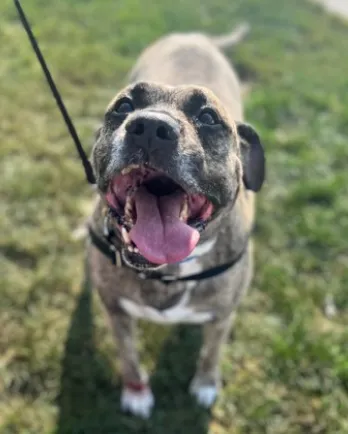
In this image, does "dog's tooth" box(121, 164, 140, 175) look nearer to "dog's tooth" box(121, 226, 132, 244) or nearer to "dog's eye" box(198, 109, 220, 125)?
"dog's tooth" box(121, 226, 132, 244)

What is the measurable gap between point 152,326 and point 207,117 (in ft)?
5.62

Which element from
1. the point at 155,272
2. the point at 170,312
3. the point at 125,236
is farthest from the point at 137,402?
the point at 125,236

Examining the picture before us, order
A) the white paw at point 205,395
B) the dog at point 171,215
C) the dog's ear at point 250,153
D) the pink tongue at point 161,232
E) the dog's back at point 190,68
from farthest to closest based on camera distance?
the dog's back at point 190,68 → the white paw at point 205,395 → the dog's ear at point 250,153 → the pink tongue at point 161,232 → the dog at point 171,215

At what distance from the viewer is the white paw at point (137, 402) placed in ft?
10.7

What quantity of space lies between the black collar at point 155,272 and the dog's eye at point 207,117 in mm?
687

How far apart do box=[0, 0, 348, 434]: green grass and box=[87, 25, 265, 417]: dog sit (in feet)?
0.74

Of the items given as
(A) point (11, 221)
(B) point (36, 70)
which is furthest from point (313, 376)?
(B) point (36, 70)

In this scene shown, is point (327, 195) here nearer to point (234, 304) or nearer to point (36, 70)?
point (234, 304)

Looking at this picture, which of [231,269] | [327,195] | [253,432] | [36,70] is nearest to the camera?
[231,269]

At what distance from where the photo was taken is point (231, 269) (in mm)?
2857

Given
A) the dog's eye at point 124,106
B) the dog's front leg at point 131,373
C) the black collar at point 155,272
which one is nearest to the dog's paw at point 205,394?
the dog's front leg at point 131,373

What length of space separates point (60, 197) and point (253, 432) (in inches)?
88.8

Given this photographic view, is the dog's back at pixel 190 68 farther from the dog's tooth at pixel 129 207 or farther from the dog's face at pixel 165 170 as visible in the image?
the dog's tooth at pixel 129 207

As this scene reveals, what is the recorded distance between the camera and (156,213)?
7.66ft
